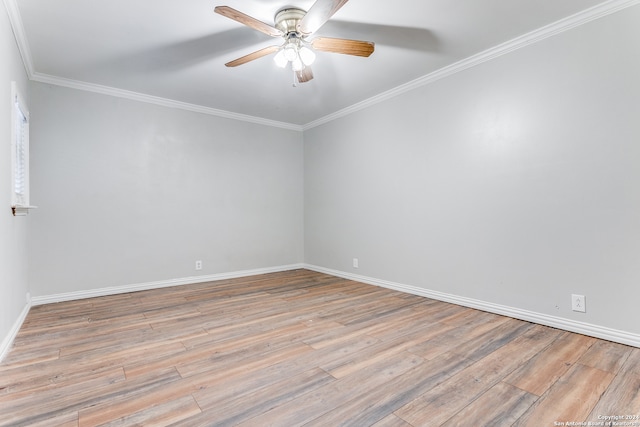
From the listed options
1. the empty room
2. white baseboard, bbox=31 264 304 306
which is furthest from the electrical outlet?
white baseboard, bbox=31 264 304 306

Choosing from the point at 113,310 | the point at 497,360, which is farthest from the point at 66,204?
the point at 497,360

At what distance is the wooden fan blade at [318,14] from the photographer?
6.08ft

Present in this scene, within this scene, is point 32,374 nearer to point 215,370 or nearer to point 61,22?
point 215,370

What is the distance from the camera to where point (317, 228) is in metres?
5.00

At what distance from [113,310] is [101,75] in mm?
2432

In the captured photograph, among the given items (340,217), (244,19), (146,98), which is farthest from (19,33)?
(340,217)

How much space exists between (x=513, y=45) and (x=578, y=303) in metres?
2.20

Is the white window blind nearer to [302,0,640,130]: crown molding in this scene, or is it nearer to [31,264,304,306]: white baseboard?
[31,264,304,306]: white baseboard

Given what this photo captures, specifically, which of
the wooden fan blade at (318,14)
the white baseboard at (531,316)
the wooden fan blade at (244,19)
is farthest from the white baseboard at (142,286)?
the wooden fan blade at (318,14)

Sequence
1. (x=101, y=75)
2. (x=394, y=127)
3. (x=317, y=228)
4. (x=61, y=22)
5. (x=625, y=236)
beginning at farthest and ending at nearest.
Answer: (x=317, y=228) → (x=394, y=127) → (x=101, y=75) → (x=61, y=22) → (x=625, y=236)

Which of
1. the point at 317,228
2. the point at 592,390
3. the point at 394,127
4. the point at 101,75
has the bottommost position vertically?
the point at 592,390

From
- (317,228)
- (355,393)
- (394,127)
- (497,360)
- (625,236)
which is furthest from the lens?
(317,228)

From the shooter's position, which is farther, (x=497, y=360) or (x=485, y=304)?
(x=485, y=304)

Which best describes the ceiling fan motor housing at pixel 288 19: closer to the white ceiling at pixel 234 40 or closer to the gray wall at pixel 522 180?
the white ceiling at pixel 234 40
